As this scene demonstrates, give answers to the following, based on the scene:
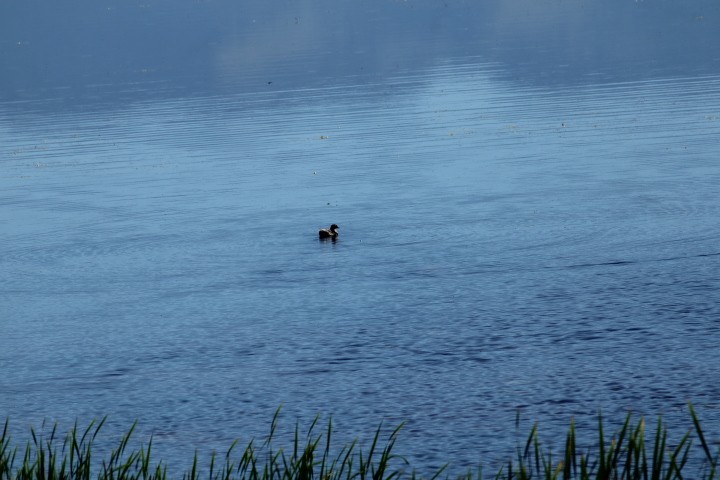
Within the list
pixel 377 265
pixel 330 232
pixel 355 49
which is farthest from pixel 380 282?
pixel 355 49

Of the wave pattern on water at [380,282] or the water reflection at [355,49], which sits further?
the water reflection at [355,49]

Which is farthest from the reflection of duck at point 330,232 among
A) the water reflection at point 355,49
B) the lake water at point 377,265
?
the water reflection at point 355,49

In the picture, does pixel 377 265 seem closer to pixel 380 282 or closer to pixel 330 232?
pixel 380 282

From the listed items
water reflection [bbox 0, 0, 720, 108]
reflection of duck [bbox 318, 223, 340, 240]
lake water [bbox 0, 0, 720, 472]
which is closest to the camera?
lake water [bbox 0, 0, 720, 472]

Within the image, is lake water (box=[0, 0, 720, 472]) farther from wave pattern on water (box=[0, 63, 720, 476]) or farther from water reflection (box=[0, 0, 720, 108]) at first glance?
water reflection (box=[0, 0, 720, 108])

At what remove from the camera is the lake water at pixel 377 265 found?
1605 cm

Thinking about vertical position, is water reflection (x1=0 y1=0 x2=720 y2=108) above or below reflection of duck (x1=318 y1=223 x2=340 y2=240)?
above

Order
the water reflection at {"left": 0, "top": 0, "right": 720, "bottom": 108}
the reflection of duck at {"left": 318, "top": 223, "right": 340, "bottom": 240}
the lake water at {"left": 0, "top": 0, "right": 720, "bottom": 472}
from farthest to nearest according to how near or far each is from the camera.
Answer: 1. the water reflection at {"left": 0, "top": 0, "right": 720, "bottom": 108}
2. the reflection of duck at {"left": 318, "top": 223, "right": 340, "bottom": 240}
3. the lake water at {"left": 0, "top": 0, "right": 720, "bottom": 472}

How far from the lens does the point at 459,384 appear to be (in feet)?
53.7

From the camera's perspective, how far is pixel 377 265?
23.2 meters

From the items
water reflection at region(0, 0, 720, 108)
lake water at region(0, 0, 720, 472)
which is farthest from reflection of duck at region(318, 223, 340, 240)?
water reflection at region(0, 0, 720, 108)

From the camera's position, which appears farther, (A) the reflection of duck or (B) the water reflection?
(B) the water reflection

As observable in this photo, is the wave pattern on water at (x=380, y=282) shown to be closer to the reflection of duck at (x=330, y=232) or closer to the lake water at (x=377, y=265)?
the lake water at (x=377, y=265)

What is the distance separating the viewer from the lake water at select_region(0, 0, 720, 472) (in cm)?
1605
